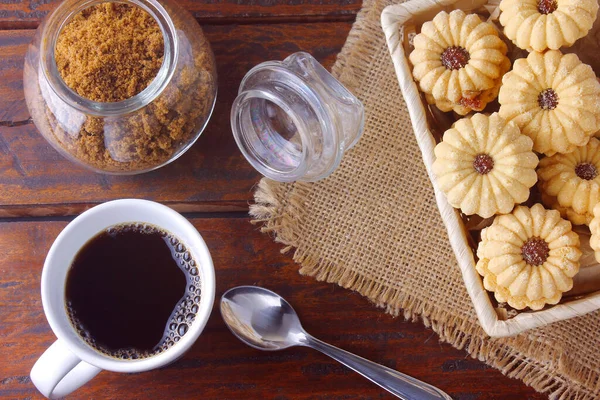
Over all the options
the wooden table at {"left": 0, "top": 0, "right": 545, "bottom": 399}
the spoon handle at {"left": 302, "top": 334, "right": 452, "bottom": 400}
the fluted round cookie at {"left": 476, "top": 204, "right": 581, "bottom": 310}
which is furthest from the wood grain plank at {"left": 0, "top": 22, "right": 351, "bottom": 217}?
the fluted round cookie at {"left": 476, "top": 204, "right": 581, "bottom": 310}

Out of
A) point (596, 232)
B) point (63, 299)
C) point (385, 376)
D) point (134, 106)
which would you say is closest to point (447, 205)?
point (596, 232)

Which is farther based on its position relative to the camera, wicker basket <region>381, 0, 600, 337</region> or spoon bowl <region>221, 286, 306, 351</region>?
spoon bowl <region>221, 286, 306, 351</region>

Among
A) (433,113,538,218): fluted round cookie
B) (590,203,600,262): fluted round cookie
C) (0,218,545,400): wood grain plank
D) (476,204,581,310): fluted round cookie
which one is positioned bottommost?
(0,218,545,400): wood grain plank

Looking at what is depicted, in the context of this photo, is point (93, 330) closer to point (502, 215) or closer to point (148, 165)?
point (148, 165)

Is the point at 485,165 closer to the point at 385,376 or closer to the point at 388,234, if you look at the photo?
the point at 388,234

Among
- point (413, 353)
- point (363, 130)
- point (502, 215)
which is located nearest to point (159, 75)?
point (363, 130)

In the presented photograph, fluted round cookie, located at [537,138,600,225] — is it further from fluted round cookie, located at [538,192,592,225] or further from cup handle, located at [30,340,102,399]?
cup handle, located at [30,340,102,399]
